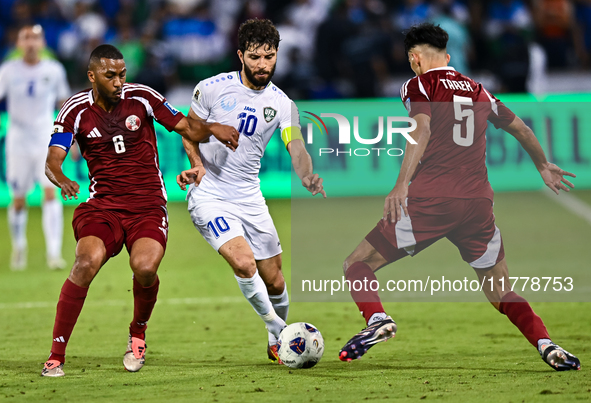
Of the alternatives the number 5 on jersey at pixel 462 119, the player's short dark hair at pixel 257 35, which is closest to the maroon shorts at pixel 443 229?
the number 5 on jersey at pixel 462 119

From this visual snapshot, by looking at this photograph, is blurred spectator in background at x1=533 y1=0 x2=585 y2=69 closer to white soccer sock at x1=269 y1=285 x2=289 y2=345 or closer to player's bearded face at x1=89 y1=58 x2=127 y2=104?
white soccer sock at x1=269 y1=285 x2=289 y2=345

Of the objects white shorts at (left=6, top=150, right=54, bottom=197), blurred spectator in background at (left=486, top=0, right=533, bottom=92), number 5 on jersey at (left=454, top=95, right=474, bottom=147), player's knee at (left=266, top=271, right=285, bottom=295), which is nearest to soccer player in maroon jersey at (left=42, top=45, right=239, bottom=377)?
player's knee at (left=266, top=271, right=285, bottom=295)

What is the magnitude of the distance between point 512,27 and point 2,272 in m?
9.75

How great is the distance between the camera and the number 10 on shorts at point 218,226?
574cm

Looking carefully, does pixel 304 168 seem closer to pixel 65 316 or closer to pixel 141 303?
pixel 141 303

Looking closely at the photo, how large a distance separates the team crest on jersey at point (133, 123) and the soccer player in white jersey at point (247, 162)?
1.19 feet

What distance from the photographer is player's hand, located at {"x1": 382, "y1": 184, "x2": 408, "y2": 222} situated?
17.8 ft

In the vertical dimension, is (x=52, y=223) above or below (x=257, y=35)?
below

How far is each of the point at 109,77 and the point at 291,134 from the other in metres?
1.27

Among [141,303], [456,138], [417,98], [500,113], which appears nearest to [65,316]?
[141,303]

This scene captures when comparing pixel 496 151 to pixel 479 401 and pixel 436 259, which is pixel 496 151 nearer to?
pixel 436 259

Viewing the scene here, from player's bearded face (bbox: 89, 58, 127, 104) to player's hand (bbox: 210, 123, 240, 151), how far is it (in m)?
0.67

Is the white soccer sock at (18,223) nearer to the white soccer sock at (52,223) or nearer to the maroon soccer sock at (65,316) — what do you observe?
the white soccer sock at (52,223)

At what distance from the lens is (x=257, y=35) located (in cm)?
565
